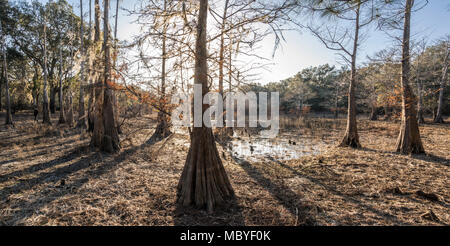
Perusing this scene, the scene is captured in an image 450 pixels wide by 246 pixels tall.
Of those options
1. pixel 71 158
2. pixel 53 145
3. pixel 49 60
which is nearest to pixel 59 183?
pixel 71 158

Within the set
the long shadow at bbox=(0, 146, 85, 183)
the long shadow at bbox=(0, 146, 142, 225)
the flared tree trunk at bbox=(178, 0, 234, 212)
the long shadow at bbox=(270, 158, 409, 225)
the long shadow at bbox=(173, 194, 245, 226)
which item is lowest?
the long shadow at bbox=(173, 194, 245, 226)

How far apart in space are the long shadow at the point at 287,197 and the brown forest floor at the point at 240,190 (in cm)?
2

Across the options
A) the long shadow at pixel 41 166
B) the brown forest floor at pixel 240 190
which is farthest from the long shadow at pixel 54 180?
the long shadow at pixel 41 166

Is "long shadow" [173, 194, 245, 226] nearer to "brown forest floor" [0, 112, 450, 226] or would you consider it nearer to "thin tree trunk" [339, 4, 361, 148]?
"brown forest floor" [0, 112, 450, 226]

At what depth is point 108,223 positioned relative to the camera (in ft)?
9.95

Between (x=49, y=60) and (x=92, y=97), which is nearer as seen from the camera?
(x=92, y=97)

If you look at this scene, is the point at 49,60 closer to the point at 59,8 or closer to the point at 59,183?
the point at 59,8

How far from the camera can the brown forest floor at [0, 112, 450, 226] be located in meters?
3.14

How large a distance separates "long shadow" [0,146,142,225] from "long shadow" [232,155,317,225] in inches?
171

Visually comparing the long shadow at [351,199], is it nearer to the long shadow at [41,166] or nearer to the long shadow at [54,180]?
the long shadow at [54,180]

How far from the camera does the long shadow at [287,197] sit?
125 inches

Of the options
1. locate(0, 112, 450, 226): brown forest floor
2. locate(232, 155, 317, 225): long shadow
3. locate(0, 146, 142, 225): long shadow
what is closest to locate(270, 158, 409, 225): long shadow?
locate(0, 112, 450, 226): brown forest floor

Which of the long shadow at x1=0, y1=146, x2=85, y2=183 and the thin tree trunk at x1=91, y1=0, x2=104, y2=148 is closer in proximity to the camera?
the long shadow at x1=0, y1=146, x2=85, y2=183

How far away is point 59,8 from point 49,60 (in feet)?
28.8
